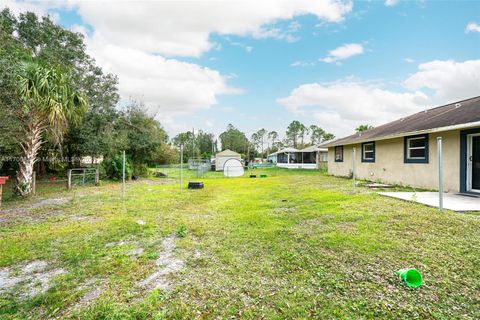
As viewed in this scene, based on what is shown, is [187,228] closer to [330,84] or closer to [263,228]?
[263,228]

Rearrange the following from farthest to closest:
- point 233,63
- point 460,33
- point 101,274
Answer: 1. point 233,63
2. point 460,33
3. point 101,274

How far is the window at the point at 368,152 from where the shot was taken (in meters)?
11.9

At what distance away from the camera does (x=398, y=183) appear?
9844 millimetres

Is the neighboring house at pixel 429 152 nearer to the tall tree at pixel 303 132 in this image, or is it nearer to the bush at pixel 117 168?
the bush at pixel 117 168

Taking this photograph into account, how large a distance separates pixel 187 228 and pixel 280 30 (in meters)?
12.1

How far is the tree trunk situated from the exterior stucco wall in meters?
14.5

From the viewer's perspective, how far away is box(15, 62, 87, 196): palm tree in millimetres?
7391

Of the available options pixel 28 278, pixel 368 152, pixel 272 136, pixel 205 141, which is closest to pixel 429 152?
pixel 368 152

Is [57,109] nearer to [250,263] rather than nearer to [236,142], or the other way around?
[250,263]

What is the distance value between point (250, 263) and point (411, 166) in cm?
922

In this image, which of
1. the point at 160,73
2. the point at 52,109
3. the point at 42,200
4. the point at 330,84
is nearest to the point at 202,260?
the point at 42,200

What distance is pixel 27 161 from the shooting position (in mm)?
8461

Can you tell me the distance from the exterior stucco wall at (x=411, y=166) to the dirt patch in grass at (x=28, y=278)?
407 inches

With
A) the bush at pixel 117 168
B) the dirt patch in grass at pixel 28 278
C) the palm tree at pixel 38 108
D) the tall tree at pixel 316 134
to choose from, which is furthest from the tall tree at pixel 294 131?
the dirt patch in grass at pixel 28 278
